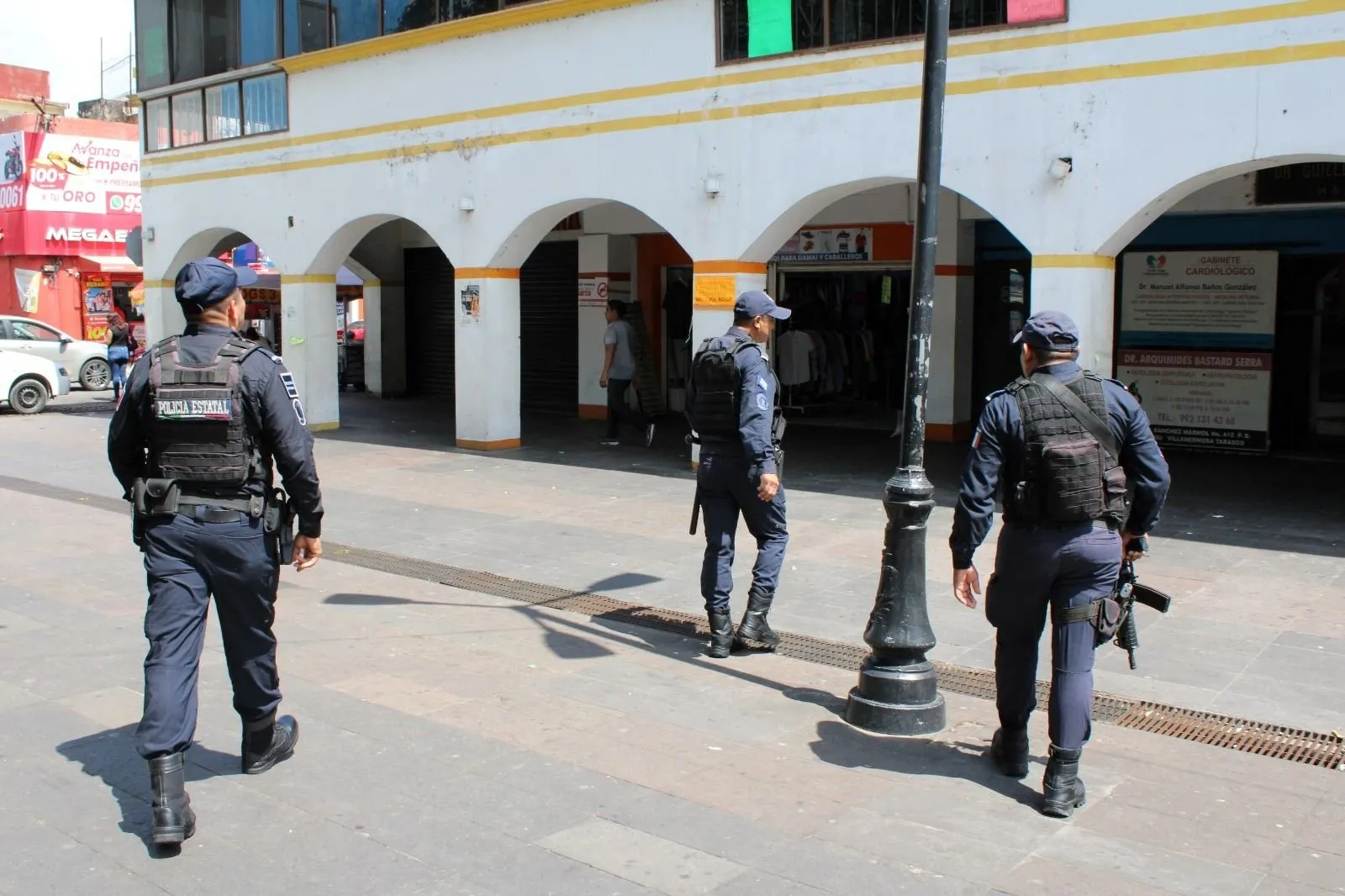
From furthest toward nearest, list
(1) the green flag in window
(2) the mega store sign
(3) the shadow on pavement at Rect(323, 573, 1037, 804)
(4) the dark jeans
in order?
(2) the mega store sign < (4) the dark jeans < (1) the green flag in window < (3) the shadow on pavement at Rect(323, 573, 1037, 804)

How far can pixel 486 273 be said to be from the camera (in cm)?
1520

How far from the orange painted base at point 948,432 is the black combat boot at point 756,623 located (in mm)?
9502

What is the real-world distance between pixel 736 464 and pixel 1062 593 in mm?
2284

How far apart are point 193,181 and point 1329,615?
17.1m

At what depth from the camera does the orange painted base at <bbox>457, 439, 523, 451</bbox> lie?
1540cm

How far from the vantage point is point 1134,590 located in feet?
16.0

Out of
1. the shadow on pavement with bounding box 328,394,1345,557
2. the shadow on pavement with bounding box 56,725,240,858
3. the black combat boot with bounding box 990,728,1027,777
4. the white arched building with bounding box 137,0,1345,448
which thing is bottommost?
the shadow on pavement with bounding box 56,725,240,858

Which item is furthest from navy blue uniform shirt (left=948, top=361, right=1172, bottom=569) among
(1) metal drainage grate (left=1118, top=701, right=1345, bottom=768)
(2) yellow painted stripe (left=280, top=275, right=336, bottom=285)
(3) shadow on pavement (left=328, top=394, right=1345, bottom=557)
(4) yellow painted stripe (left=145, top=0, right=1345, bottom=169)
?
(2) yellow painted stripe (left=280, top=275, right=336, bottom=285)

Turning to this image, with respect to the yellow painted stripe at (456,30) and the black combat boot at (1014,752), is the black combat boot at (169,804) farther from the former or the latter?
the yellow painted stripe at (456,30)

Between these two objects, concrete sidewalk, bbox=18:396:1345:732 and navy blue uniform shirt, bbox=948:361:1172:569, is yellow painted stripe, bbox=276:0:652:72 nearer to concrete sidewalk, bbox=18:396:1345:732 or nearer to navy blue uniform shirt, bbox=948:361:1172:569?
concrete sidewalk, bbox=18:396:1345:732

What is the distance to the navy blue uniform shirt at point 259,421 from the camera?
4512mm

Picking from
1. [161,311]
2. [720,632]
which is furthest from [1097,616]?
[161,311]

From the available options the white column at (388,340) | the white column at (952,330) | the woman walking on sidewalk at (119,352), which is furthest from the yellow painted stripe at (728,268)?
the woman walking on sidewalk at (119,352)

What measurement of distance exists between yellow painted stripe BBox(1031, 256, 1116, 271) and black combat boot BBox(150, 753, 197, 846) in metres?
8.43
